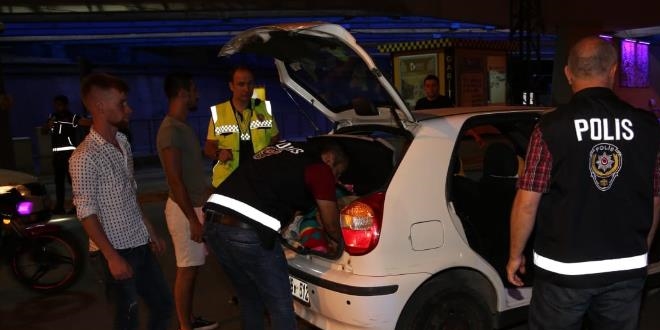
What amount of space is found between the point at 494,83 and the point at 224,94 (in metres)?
12.1

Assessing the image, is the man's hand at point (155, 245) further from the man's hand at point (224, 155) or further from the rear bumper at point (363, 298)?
the man's hand at point (224, 155)

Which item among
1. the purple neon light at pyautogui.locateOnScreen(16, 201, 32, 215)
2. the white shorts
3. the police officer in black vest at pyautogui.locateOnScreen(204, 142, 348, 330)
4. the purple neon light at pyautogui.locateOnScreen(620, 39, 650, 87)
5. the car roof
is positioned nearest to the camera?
the police officer in black vest at pyautogui.locateOnScreen(204, 142, 348, 330)

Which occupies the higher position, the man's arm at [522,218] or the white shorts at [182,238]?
the man's arm at [522,218]

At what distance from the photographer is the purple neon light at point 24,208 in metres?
5.50

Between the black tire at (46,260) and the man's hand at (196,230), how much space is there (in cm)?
234

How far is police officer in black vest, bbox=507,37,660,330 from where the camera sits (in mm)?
2270

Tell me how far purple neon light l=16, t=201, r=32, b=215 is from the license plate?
3.46m

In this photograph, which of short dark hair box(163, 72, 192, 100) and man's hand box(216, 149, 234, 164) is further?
man's hand box(216, 149, 234, 164)

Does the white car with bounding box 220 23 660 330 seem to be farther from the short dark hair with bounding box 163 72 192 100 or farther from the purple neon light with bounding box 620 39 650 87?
the purple neon light with bounding box 620 39 650 87

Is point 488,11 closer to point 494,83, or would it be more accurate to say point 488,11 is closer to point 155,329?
point 494,83

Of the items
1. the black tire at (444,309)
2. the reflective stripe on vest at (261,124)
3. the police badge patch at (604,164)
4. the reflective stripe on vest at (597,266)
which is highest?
the reflective stripe on vest at (261,124)

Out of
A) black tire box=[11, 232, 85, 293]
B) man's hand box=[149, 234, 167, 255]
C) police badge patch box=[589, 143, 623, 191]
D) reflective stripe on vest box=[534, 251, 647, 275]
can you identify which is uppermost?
police badge patch box=[589, 143, 623, 191]

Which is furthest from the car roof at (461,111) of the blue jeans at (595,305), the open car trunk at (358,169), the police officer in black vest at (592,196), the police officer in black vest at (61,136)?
the police officer in black vest at (61,136)

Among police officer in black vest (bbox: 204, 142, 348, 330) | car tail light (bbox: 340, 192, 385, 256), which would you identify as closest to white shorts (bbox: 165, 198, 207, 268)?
police officer in black vest (bbox: 204, 142, 348, 330)
